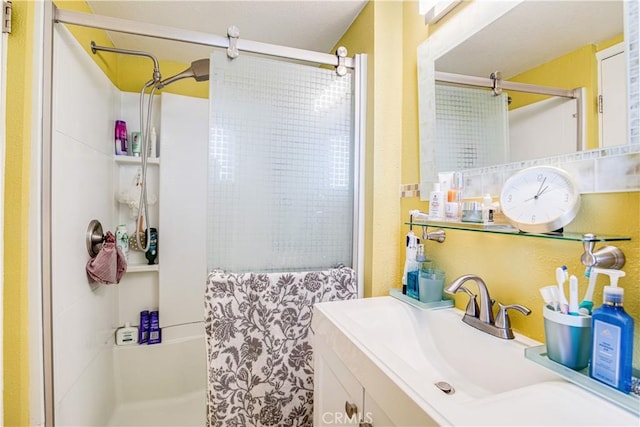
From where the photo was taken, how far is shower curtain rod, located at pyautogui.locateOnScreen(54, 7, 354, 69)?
1.14 m

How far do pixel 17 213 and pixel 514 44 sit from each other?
5.53 feet

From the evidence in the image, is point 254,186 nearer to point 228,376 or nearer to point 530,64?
point 228,376

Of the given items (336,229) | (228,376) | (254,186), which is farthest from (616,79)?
(228,376)

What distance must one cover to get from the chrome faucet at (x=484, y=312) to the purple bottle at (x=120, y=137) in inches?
77.1

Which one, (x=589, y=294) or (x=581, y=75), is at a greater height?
(x=581, y=75)

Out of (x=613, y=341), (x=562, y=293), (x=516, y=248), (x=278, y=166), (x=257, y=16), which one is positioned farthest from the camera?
(x=257, y=16)

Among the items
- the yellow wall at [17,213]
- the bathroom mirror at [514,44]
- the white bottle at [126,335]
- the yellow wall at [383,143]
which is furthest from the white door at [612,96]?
the white bottle at [126,335]

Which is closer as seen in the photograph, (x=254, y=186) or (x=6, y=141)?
(x=6, y=141)

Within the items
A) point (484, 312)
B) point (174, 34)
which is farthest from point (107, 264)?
point (484, 312)

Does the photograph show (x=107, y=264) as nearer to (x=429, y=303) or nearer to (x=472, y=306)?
(x=429, y=303)

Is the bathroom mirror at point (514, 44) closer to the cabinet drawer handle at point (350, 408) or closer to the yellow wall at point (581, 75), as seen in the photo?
the yellow wall at point (581, 75)

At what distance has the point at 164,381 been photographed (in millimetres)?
1902

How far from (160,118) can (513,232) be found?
204 centimetres

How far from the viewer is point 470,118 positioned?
3.45 ft
